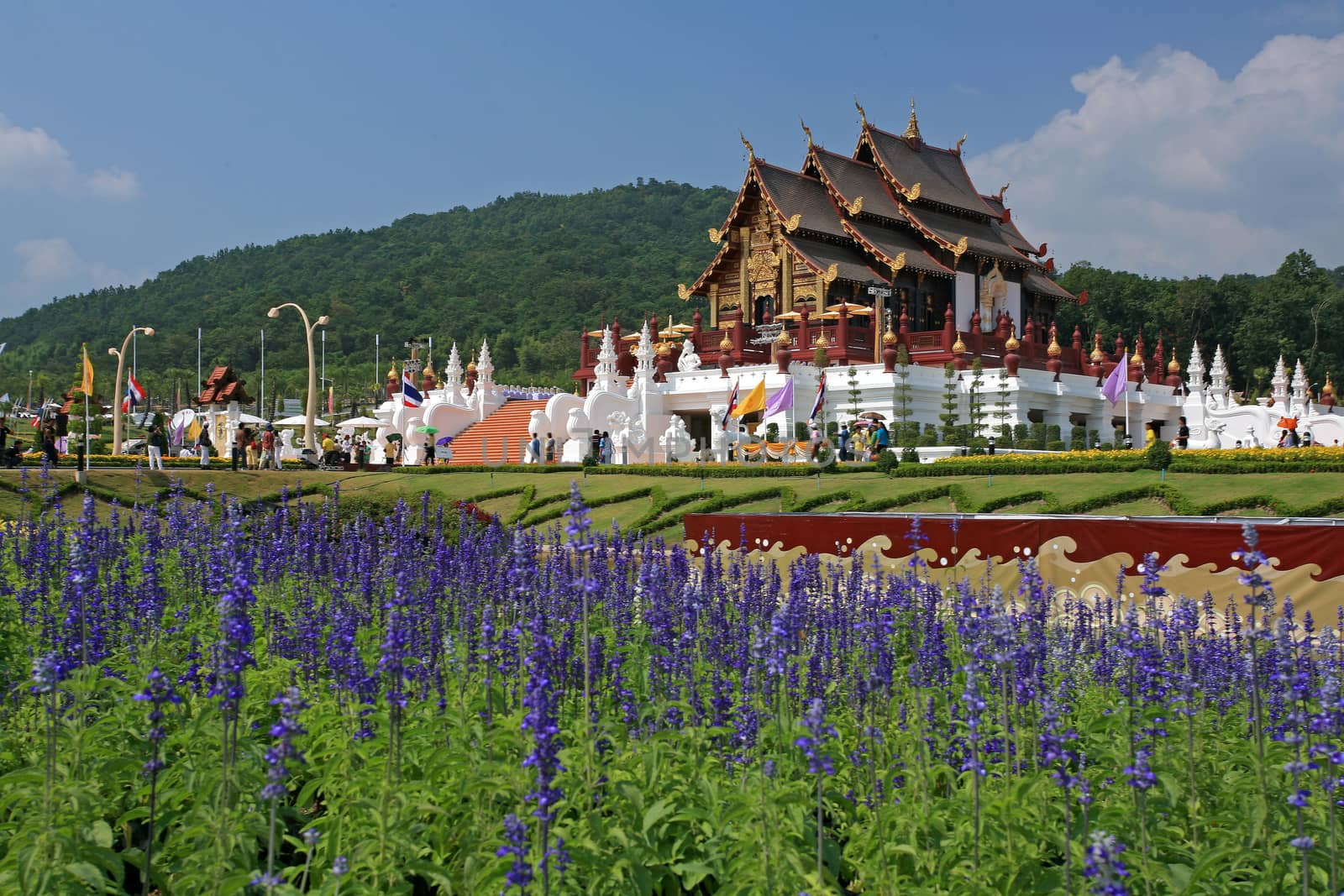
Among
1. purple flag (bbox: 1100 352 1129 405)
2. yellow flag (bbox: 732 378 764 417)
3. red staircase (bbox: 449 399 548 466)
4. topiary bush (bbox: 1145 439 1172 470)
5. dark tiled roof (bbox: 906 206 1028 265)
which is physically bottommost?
topiary bush (bbox: 1145 439 1172 470)

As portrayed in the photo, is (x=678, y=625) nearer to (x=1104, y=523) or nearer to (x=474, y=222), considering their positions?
(x=1104, y=523)

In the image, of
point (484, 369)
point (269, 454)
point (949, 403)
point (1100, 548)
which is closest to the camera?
point (1100, 548)

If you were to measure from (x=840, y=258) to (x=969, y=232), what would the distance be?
889cm

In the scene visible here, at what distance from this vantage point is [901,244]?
5062cm

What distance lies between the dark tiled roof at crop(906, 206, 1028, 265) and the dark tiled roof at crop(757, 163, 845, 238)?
3980 mm

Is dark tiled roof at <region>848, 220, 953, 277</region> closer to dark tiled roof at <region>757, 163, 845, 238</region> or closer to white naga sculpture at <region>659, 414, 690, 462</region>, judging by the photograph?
dark tiled roof at <region>757, 163, 845, 238</region>

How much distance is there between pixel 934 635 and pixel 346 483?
24.6 metres

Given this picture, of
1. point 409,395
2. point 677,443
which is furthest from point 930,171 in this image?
point 409,395

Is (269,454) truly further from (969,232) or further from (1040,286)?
(1040,286)

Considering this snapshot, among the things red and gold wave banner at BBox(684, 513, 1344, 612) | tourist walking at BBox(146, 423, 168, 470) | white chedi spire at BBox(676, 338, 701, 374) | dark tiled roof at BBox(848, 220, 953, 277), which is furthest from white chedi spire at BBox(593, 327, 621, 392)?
red and gold wave banner at BBox(684, 513, 1344, 612)

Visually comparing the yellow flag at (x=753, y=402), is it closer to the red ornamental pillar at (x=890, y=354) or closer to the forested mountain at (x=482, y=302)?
the red ornamental pillar at (x=890, y=354)

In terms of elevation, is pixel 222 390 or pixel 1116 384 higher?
pixel 222 390

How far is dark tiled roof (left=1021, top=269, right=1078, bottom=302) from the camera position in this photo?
5672 centimetres

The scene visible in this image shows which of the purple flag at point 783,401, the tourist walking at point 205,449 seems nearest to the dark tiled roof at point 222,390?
A: the tourist walking at point 205,449
